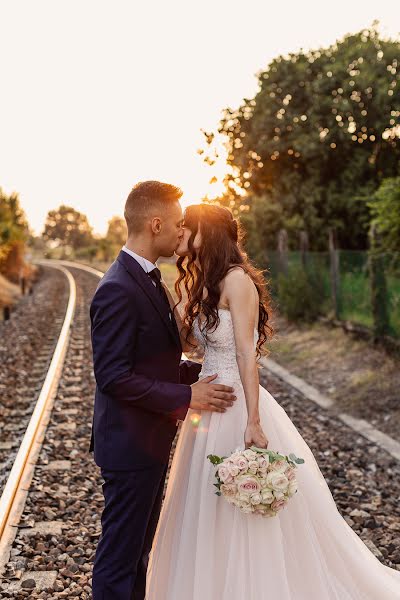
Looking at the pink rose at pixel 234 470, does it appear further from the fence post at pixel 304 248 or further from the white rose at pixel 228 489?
the fence post at pixel 304 248

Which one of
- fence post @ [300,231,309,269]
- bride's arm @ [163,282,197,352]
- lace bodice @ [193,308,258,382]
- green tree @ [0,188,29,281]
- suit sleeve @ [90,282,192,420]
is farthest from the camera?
green tree @ [0,188,29,281]

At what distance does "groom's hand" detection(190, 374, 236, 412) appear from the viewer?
315 cm

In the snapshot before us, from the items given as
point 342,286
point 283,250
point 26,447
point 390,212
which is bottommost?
point 26,447

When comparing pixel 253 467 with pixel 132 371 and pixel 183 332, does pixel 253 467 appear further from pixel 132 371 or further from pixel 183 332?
pixel 183 332

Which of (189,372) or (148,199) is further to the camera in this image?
(189,372)

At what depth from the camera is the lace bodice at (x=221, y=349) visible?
131 inches

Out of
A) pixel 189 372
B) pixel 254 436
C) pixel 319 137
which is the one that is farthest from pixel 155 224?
pixel 319 137

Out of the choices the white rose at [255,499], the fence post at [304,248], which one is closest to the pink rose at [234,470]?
the white rose at [255,499]

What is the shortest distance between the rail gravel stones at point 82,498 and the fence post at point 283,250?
905 centimetres

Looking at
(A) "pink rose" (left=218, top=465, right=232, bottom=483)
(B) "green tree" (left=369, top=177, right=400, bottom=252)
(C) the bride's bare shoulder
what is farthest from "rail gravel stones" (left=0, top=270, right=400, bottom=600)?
(B) "green tree" (left=369, top=177, right=400, bottom=252)

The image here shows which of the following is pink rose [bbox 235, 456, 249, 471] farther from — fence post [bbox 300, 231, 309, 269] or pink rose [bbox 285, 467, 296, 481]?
fence post [bbox 300, 231, 309, 269]

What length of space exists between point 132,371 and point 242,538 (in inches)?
36.3

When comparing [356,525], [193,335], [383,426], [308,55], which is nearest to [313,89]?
[308,55]

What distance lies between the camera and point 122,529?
3.06 meters
